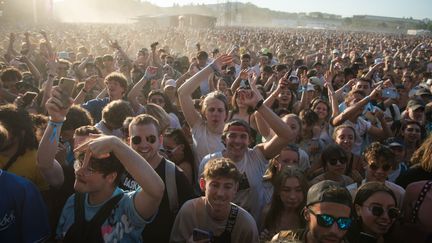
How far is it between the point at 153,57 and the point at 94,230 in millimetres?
8281

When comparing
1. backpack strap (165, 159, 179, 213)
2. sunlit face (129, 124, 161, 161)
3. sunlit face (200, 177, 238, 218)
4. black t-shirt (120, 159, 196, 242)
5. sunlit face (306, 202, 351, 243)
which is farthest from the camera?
sunlit face (129, 124, 161, 161)

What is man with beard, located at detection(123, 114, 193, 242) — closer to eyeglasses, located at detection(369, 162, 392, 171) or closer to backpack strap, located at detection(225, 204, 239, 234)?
backpack strap, located at detection(225, 204, 239, 234)

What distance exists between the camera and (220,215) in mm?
2834

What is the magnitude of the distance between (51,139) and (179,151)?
1.53 meters

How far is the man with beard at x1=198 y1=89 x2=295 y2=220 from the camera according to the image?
356 cm

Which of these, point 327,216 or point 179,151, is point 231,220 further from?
point 179,151

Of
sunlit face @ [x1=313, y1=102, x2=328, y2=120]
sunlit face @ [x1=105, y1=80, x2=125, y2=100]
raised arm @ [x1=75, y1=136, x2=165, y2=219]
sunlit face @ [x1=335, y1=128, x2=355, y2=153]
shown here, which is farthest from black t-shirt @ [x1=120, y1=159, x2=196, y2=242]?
sunlit face @ [x1=313, y1=102, x2=328, y2=120]

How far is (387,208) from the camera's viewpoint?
283 cm

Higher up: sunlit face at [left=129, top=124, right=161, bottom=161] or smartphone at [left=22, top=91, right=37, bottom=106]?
sunlit face at [left=129, top=124, right=161, bottom=161]

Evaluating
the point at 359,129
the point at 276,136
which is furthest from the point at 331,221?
the point at 359,129

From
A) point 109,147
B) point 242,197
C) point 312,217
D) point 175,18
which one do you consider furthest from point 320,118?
point 175,18

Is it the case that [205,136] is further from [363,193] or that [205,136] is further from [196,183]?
[363,193]

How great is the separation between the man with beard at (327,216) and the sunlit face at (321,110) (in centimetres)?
322

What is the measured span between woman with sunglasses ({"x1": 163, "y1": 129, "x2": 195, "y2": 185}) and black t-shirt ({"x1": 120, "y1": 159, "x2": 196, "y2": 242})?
954mm
